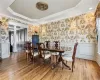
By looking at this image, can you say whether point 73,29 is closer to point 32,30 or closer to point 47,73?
point 47,73

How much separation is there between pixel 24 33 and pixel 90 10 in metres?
5.72

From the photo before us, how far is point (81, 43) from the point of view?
4898mm

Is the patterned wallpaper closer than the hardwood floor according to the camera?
No

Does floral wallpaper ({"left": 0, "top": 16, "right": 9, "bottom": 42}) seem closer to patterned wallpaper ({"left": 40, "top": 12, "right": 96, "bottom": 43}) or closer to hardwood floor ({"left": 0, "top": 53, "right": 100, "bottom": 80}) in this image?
hardwood floor ({"left": 0, "top": 53, "right": 100, "bottom": 80})

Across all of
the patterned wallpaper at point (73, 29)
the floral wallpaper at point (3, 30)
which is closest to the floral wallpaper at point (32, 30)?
the patterned wallpaper at point (73, 29)

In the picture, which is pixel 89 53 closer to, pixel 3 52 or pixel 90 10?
pixel 90 10

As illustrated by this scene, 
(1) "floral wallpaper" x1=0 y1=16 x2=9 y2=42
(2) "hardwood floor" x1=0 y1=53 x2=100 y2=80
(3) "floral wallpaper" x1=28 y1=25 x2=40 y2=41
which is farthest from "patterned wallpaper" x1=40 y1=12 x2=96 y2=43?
(1) "floral wallpaper" x1=0 y1=16 x2=9 y2=42

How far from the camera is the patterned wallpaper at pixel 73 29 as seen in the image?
4595mm

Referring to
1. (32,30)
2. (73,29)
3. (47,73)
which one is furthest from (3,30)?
(73,29)

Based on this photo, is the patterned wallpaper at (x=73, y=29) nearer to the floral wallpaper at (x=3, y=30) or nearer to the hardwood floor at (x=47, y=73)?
the hardwood floor at (x=47, y=73)

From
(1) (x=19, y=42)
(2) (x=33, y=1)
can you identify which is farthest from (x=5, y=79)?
(1) (x=19, y=42)

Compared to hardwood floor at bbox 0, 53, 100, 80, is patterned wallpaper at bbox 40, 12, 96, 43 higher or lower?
higher

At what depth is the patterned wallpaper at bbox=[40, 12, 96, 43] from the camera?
4.60 m

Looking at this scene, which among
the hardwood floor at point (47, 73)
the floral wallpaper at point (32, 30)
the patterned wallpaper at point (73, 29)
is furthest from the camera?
the floral wallpaper at point (32, 30)
